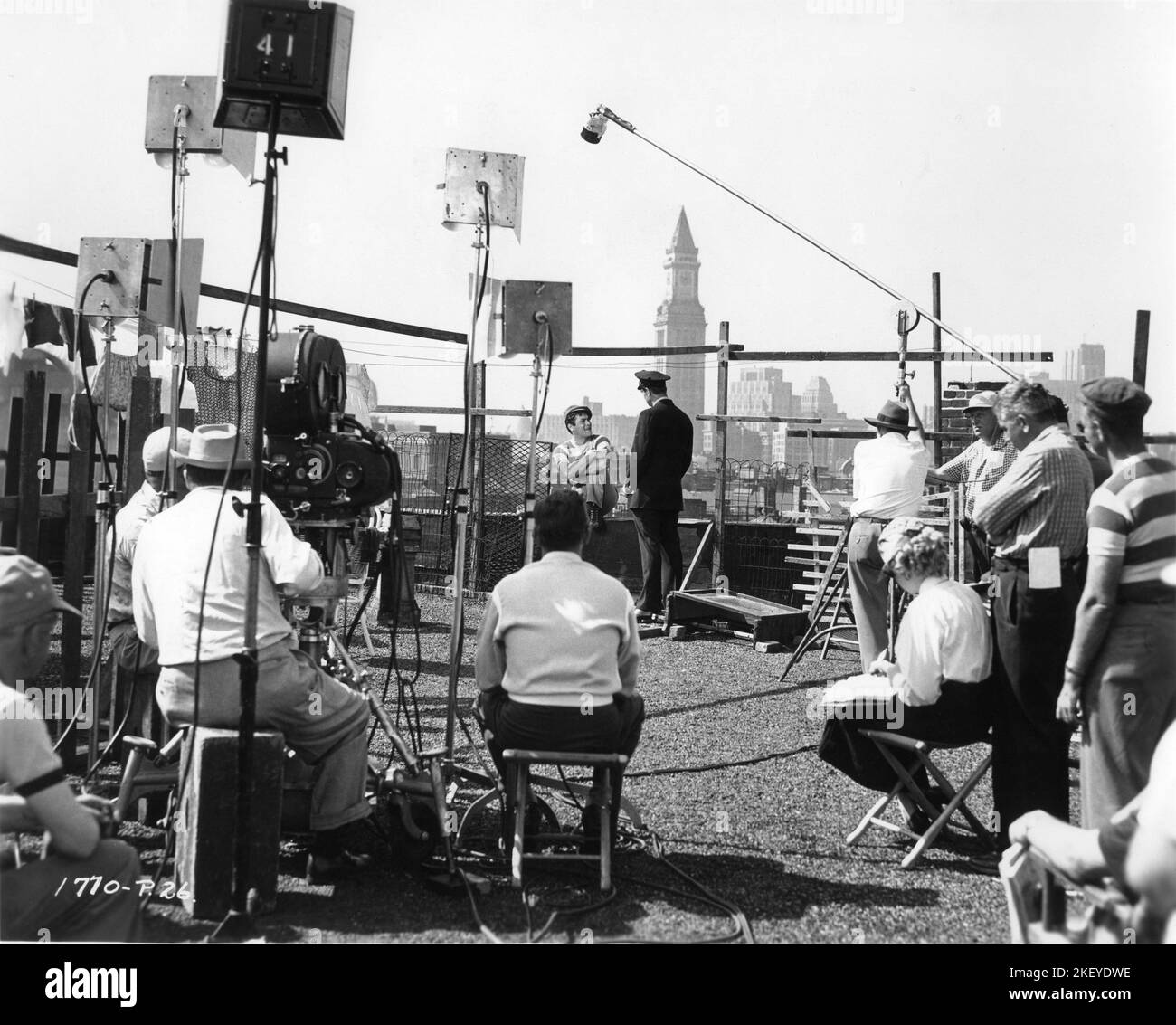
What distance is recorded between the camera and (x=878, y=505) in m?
7.66

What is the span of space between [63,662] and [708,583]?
22.4 ft

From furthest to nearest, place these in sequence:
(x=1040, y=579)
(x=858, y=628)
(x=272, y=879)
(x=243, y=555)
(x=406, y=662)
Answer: (x=406, y=662)
(x=858, y=628)
(x=1040, y=579)
(x=243, y=555)
(x=272, y=879)

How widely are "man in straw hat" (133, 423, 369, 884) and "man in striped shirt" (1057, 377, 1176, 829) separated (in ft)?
8.35

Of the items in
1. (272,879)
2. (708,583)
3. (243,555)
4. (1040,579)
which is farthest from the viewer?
(708,583)

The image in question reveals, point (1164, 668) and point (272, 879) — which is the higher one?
point (1164, 668)

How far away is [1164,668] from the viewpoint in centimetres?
390

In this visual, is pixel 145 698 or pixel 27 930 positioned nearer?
pixel 27 930

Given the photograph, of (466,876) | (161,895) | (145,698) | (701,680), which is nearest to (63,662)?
(145,698)

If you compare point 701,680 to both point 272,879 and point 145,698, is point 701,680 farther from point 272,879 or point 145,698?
point 272,879

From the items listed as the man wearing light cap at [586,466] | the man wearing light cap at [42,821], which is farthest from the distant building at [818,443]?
the man wearing light cap at [42,821]

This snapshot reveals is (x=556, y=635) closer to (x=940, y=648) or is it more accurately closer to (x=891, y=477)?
(x=940, y=648)

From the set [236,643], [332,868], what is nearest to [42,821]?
[236,643]

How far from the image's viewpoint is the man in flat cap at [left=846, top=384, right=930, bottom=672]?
25.0 ft

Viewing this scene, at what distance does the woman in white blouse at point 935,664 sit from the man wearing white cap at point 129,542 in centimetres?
297
